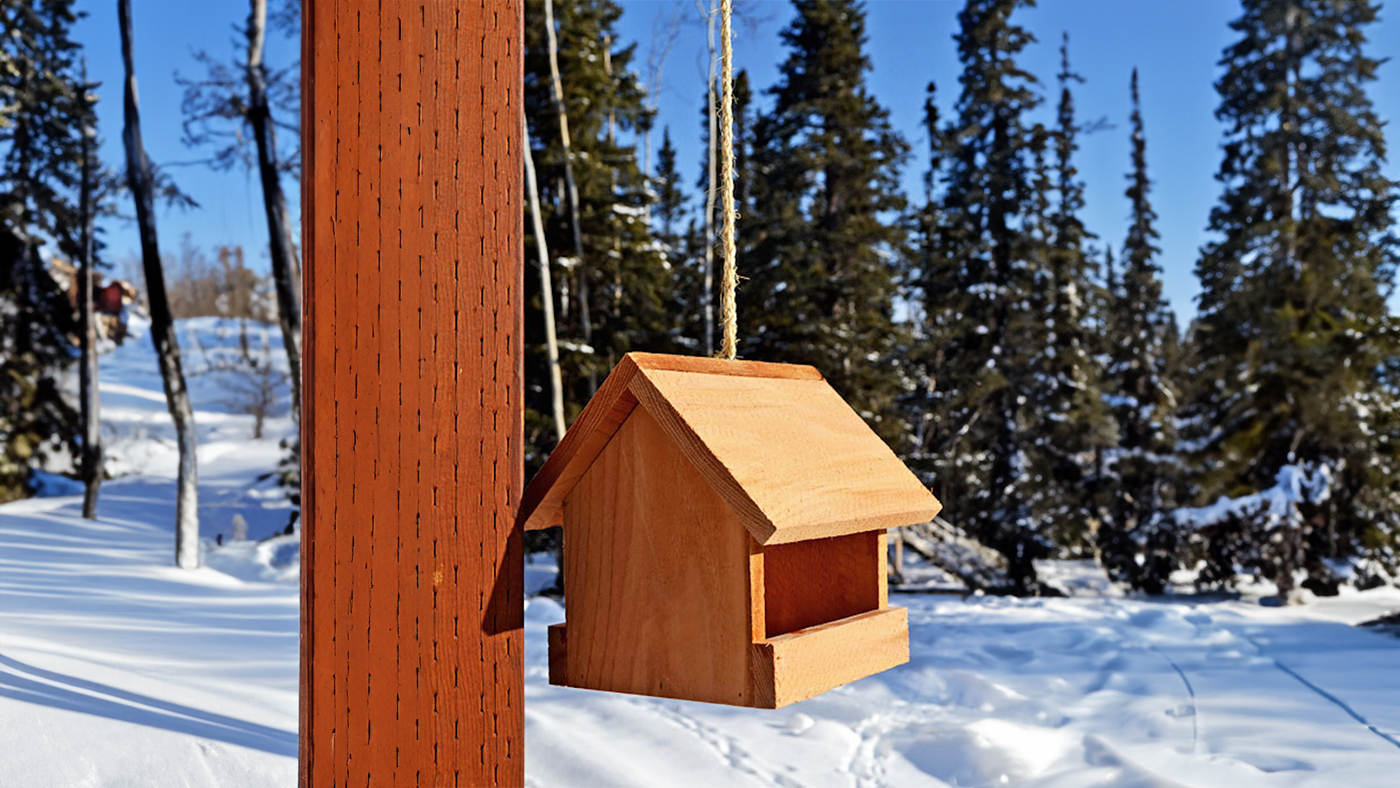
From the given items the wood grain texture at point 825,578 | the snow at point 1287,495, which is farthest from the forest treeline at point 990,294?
the wood grain texture at point 825,578

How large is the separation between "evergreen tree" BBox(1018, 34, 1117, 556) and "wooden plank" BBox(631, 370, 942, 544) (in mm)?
14212

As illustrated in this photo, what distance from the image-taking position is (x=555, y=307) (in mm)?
13914

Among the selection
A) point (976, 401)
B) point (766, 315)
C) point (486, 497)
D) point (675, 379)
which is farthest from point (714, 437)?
point (976, 401)

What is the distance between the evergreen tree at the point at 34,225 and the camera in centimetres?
1529

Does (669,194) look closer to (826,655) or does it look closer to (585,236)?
(585,236)

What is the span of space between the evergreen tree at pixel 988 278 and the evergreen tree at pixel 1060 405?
12.9 inches

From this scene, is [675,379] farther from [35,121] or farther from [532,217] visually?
[35,121]

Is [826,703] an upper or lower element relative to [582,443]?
lower

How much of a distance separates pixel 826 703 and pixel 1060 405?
11.3 metres

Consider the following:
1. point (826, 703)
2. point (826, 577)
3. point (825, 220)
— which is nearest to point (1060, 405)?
point (825, 220)

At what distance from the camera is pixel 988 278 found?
596 inches

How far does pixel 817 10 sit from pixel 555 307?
584 centimetres

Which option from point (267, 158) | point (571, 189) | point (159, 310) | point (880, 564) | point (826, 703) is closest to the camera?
point (880, 564)

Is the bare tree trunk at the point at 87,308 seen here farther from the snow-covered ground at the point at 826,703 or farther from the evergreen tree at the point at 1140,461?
the evergreen tree at the point at 1140,461
